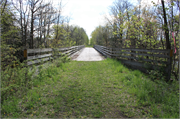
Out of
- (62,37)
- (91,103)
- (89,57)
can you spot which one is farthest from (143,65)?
(62,37)

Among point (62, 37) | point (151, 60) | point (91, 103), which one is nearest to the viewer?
point (91, 103)

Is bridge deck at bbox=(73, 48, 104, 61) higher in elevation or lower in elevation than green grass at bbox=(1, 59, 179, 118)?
higher

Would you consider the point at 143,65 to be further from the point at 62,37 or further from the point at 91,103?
the point at 62,37

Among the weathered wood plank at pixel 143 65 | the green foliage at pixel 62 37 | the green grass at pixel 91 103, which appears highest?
the green foliage at pixel 62 37

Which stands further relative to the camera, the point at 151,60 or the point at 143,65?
the point at 143,65

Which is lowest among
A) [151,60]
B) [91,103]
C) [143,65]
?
[91,103]

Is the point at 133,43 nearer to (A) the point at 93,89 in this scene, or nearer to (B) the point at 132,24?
(B) the point at 132,24

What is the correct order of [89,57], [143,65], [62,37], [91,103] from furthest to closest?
[62,37]
[89,57]
[143,65]
[91,103]

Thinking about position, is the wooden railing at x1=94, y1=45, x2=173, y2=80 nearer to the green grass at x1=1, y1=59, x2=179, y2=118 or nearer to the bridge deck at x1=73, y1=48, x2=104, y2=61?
the green grass at x1=1, y1=59, x2=179, y2=118

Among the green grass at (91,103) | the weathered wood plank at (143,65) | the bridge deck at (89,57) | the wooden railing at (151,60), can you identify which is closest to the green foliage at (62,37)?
the bridge deck at (89,57)

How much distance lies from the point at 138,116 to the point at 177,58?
4.21 m

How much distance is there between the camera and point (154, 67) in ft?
17.5

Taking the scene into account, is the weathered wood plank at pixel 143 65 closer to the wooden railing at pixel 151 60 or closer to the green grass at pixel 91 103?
the wooden railing at pixel 151 60

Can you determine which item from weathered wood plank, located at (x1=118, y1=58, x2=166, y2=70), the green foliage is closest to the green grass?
weathered wood plank, located at (x1=118, y1=58, x2=166, y2=70)
